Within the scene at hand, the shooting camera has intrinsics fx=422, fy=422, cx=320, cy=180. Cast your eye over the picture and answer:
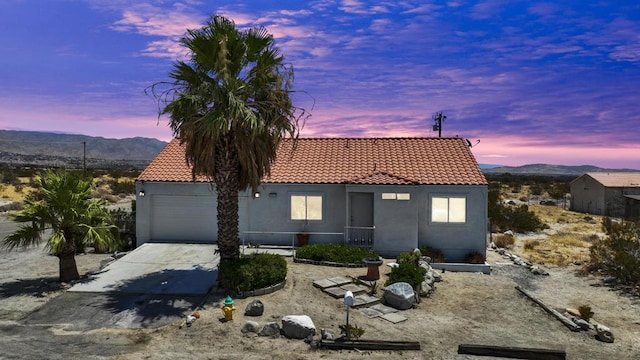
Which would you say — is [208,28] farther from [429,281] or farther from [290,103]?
[429,281]

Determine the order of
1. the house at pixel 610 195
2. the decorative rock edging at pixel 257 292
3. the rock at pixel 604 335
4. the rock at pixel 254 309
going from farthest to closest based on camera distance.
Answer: the house at pixel 610 195
the decorative rock edging at pixel 257 292
the rock at pixel 254 309
the rock at pixel 604 335

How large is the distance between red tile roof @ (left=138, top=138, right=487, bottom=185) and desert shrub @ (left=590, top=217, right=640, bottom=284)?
573 centimetres

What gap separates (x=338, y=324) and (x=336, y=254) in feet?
18.5

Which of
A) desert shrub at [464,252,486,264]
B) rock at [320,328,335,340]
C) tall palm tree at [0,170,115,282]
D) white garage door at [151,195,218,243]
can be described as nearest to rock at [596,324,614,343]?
rock at [320,328,335,340]

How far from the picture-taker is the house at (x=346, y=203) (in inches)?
703

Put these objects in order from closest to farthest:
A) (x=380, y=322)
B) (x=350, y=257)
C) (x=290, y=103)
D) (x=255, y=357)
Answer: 1. (x=255, y=357)
2. (x=380, y=322)
3. (x=290, y=103)
4. (x=350, y=257)

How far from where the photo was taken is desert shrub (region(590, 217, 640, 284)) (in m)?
16.0

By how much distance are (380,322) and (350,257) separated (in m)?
5.16

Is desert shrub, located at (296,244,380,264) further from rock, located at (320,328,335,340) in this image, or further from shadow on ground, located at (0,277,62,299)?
shadow on ground, located at (0,277,62,299)

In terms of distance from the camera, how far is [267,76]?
13.5 metres

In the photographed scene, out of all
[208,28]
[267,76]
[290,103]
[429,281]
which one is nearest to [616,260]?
[429,281]

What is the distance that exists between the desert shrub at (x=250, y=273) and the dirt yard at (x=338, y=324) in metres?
0.41

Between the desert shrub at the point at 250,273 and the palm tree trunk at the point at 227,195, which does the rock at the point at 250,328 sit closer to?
the desert shrub at the point at 250,273

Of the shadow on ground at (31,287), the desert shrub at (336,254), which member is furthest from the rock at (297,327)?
the shadow on ground at (31,287)
